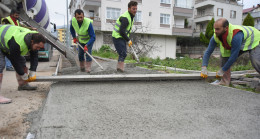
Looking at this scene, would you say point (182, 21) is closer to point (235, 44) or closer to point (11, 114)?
point (235, 44)

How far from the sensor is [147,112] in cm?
210

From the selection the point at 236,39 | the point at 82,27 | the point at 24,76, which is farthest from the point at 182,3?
the point at 24,76

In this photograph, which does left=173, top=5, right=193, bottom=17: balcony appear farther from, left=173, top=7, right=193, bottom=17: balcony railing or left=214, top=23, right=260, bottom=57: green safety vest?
left=214, top=23, right=260, bottom=57: green safety vest

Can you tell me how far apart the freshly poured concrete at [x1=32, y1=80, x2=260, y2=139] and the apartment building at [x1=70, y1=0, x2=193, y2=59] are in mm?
13886

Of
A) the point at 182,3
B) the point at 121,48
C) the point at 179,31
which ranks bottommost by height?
the point at 121,48

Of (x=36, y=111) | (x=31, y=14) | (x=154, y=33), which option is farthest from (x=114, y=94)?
(x=154, y=33)

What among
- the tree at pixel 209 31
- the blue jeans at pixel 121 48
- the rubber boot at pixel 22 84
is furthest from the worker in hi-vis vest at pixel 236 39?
the tree at pixel 209 31

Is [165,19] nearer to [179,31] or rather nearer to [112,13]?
[179,31]

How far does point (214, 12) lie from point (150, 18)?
11508 millimetres

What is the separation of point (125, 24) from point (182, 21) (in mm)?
22133

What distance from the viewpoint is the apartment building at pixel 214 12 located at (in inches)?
1049

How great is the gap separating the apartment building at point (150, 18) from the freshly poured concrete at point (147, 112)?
1389cm

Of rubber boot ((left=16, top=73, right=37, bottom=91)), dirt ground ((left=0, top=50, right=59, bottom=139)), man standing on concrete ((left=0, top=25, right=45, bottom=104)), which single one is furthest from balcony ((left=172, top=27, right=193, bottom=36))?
man standing on concrete ((left=0, top=25, right=45, bottom=104))

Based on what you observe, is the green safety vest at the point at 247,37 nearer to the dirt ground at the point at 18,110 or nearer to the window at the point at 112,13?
the dirt ground at the point at 18,110
